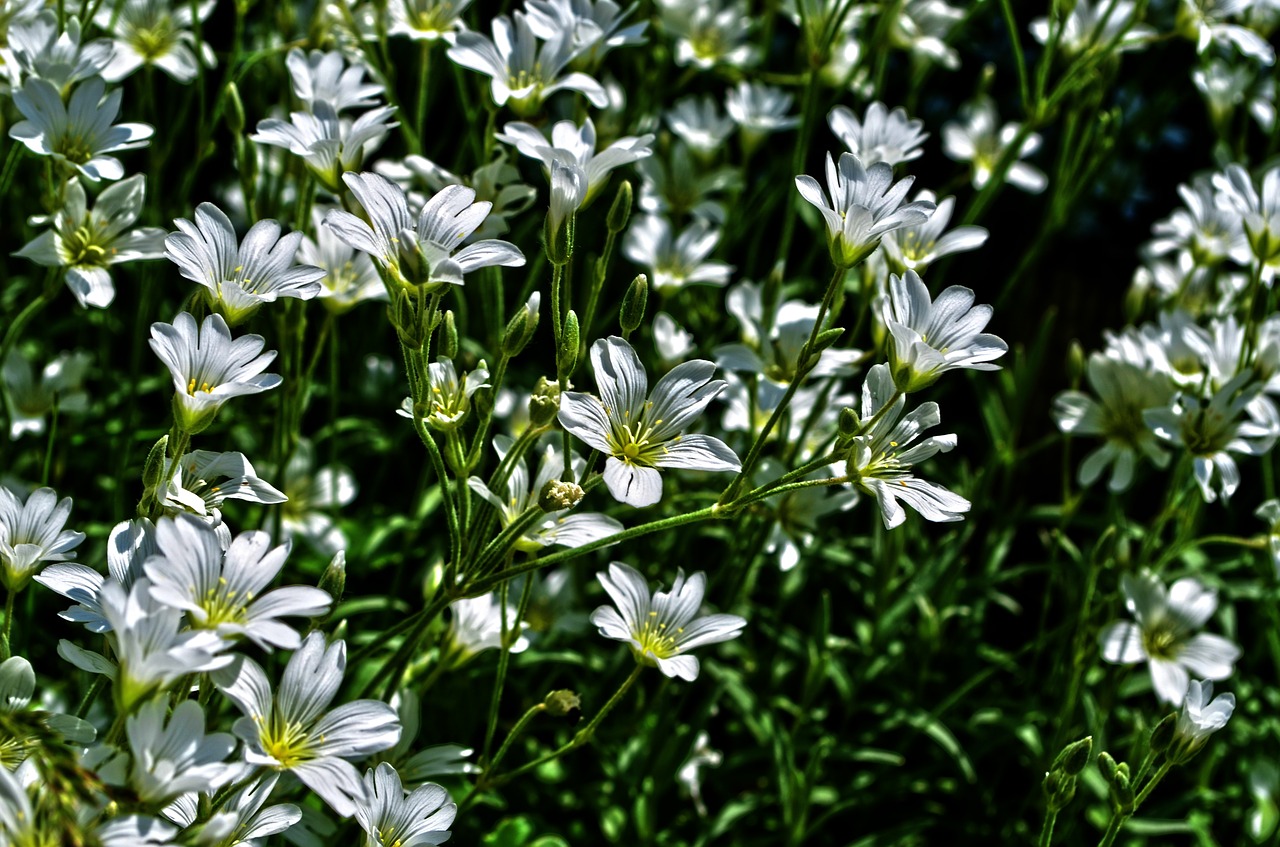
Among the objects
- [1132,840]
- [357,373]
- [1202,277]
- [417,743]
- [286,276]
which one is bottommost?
[1132,840]

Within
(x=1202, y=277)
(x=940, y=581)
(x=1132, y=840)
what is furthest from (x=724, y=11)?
(x=1132, y=840)

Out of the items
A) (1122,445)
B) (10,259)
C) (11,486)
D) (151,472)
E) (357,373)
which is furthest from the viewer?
(10,259)

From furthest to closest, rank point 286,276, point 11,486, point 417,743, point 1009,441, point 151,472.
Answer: point 1009,441 → point 417,743 → point 11,486 → point 286,276 → point 151,472

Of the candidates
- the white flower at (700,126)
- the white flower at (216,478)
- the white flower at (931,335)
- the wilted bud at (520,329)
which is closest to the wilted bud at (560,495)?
the wilted bud at (520,329)

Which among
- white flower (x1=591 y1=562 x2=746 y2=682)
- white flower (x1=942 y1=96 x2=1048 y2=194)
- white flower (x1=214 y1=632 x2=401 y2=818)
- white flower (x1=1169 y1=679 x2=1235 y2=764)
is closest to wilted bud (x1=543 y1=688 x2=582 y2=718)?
white flower (x1=591 y1=562 x2=746 y2=682)

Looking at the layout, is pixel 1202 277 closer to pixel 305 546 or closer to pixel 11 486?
pixel 305 546

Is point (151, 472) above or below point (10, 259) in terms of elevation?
above

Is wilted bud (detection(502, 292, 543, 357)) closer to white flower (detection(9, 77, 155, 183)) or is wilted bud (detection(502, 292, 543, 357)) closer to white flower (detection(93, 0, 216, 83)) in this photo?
white flower (detection(9, 77, 155, 183))
